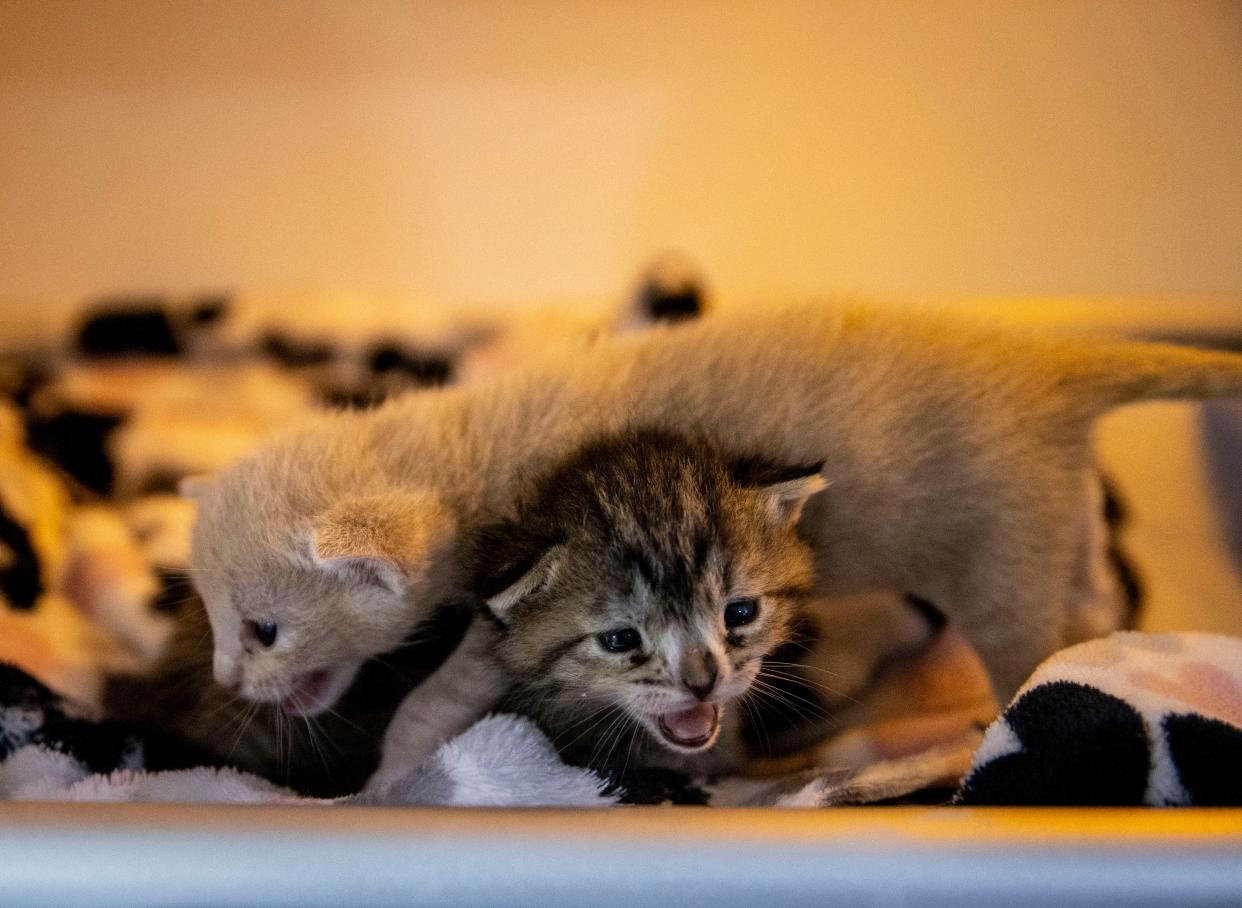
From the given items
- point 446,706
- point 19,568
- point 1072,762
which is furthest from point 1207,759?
point 19,568

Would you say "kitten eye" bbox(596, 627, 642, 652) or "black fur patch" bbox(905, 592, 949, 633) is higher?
"kitten eye" bbox(596, 627, 642, 652)

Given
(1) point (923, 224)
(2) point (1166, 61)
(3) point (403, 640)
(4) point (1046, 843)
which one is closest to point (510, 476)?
(3) point (403, 640)

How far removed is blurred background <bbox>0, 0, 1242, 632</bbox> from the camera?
171 cm

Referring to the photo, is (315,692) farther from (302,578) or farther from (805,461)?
(805,461)

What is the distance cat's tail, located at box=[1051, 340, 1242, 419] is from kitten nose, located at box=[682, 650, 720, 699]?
49 centimetres

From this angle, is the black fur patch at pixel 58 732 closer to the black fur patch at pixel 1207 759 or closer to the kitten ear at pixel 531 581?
the kitten ear at pixel 531 581

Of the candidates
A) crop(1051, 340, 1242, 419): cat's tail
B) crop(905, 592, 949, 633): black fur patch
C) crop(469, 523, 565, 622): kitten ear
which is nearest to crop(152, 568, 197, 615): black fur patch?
crop(469, 523, 565, 622): kitten ear

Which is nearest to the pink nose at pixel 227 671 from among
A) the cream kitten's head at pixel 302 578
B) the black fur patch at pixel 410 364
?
the cream kitten's head at pixel 302 578

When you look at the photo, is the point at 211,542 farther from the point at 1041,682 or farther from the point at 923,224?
the point at 923,224

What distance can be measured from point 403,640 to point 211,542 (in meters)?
0.22

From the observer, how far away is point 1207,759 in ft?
2.43

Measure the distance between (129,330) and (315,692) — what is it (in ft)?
2.84

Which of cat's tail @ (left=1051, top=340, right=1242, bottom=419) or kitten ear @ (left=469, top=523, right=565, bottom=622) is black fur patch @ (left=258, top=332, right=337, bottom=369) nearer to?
kitten ear @ (left=469, top=523, right=565, bottom=622)

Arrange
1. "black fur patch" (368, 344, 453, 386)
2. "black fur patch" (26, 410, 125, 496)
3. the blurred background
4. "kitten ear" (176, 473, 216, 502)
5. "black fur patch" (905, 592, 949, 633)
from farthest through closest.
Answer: the blurred background < "black fur patch" (368, 344, 453, 386) < "black fur patch" (26, 410, 125, 496) < "black fur patch" (905, 592, 949, 633) < "kitten ear" (176, 473, 216, 502)
